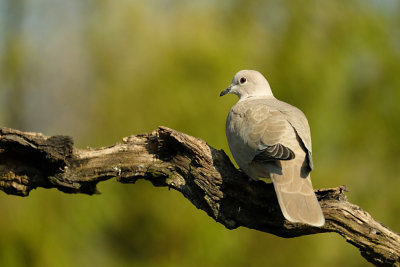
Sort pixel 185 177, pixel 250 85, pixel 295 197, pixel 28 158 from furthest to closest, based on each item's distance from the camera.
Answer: pixel 250 85 < pixel 28 158 < pixel 185 177 < pixel 295 197

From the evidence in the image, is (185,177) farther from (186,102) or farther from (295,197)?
(186,102)

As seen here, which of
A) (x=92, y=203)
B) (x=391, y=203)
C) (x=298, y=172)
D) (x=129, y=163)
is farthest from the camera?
(x=391, y=203)

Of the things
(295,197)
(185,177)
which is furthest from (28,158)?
(295,197)

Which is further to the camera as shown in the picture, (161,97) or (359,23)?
(359,23)

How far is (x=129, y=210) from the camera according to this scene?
29.5 ft

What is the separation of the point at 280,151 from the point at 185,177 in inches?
27.2

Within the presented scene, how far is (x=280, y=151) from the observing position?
3.71m

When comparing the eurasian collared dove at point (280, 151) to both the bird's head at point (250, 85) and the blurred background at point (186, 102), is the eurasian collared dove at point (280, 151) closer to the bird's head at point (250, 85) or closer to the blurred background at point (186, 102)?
the bird's head at point (250, 85)

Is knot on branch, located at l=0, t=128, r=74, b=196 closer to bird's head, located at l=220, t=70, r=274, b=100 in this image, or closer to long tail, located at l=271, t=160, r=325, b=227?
long tail, located at l=271, t=160, r=325, b=227

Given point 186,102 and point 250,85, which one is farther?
point 186,102

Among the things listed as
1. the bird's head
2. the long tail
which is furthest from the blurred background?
the long tail

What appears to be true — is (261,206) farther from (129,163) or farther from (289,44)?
(289,44)

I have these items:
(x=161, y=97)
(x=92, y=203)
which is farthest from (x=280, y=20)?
(x=92, y=203)

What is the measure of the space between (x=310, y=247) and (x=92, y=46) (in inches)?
190
